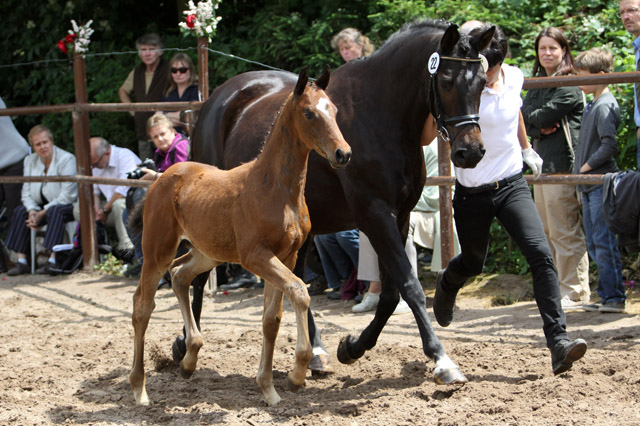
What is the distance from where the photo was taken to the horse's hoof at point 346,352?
524 centimetres

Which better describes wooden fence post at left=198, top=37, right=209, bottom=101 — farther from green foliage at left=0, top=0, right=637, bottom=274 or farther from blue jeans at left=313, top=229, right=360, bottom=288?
blue jeans at left=313, top=229, right=360, bottom=288

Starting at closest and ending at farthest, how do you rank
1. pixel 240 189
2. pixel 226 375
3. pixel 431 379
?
pixel 240 189 → pixel 431 379 → pixel 226 375

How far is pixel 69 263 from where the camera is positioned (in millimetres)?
9938

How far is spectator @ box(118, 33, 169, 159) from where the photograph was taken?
9.92m

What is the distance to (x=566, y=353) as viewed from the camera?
452cm

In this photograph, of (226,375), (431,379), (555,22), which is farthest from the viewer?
(555,22)

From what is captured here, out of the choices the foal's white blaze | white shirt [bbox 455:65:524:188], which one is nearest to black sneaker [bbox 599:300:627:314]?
white shirt [bbox 455:65:524:188]

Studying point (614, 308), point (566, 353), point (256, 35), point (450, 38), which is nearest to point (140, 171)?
point (256, 35)

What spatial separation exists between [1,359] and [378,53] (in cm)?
324

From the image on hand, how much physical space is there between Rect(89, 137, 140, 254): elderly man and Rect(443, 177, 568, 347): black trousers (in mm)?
5510

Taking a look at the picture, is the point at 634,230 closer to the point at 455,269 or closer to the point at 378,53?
the point at 455,269

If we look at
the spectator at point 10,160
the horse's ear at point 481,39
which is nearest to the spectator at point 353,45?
the horse's ear at point 481,39

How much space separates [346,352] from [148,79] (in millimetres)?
5880

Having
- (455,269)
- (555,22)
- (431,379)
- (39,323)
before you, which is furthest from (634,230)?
(39,323)
